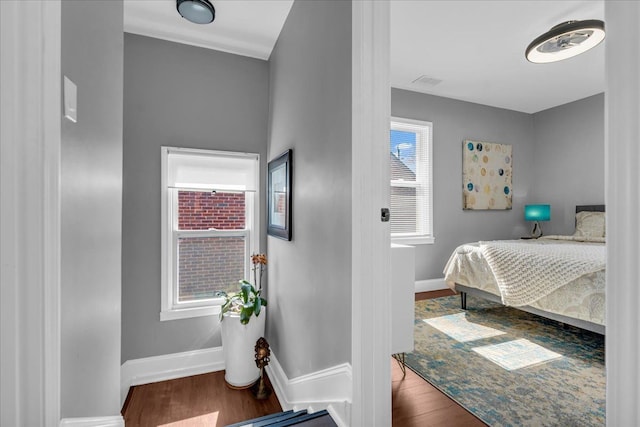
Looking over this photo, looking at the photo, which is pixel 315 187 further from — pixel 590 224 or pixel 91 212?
pixel 590 224

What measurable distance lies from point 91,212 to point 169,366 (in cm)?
203

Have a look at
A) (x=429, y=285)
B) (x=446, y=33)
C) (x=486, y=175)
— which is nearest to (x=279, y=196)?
(x=446, y=33)

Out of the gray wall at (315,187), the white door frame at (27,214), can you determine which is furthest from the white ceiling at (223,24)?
the white door frame at (27,214)

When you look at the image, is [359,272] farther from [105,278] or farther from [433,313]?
[433,313]

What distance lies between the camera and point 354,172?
1294mm

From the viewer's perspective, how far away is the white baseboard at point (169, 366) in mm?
2469

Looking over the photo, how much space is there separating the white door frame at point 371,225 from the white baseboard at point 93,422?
3.11 ft

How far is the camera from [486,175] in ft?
15.2

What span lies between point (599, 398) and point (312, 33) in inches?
110

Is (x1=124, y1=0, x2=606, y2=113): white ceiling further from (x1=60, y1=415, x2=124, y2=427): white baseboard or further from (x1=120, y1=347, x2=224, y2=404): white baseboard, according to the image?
(x1=120, y1=347, x2=224, y2=404): white baseboard

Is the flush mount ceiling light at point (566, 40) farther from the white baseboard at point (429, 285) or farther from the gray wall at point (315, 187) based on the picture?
the white baseboard at point (429, 285)

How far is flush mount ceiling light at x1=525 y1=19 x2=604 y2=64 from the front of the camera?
229cm

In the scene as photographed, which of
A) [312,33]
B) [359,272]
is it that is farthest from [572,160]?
[359,272]

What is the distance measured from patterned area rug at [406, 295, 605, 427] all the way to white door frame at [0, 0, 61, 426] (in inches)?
78.0
